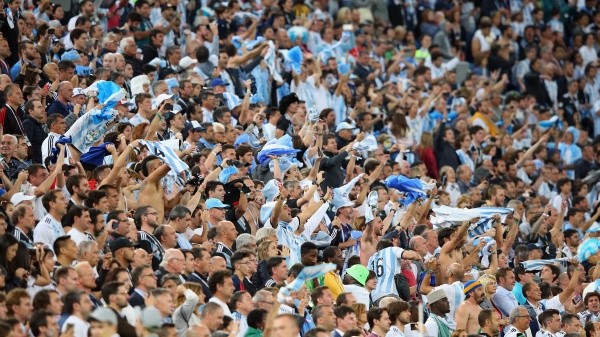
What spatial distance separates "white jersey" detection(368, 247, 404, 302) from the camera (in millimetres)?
14859

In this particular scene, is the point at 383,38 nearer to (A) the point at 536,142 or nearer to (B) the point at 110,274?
(A) the point at 536,142

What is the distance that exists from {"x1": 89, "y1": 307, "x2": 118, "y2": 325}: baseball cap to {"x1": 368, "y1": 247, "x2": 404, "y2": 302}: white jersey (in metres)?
4.66

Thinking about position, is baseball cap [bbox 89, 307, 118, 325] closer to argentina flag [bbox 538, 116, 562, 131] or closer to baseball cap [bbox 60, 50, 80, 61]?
baseball cap [bbox 60, 50, 80, 61]

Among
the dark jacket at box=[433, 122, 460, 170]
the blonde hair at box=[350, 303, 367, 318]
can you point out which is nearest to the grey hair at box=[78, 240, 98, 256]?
the blonde hair at box=[350, 303, 367, 318]

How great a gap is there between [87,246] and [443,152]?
1063 cm

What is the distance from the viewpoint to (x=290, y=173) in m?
16.5

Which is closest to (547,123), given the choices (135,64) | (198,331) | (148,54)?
(148,54)

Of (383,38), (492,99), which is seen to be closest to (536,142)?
(492,99)

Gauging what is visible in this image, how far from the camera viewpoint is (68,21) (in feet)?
67.3

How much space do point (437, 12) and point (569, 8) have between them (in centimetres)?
371

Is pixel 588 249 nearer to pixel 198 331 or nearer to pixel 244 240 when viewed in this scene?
pixel 244 240

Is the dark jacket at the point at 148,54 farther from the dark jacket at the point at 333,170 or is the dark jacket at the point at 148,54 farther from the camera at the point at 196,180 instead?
the camera at the point at 196,180

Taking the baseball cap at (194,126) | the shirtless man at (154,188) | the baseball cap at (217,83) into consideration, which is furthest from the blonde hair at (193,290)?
the baseball cap at (217,83)

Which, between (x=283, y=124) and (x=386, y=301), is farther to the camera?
(x=283, y=124)
